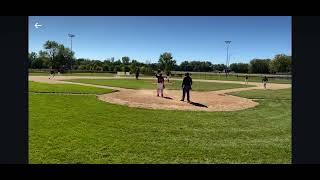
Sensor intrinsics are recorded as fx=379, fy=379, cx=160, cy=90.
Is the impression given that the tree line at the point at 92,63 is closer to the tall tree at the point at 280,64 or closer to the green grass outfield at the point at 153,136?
the tall tree at the point at 280,64

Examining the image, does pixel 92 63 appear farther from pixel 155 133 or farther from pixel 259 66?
pixel 155 133

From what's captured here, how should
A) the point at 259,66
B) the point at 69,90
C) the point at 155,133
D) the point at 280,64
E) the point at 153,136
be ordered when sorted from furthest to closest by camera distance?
the point at 259,66 < the point at 280,64 < the point at 69,90 < the point at 155,133 < the point at 153,136

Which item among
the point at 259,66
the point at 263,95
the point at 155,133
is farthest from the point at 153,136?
the point at 259,66

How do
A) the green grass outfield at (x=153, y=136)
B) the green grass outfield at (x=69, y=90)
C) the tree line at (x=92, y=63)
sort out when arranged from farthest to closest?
the tree line at (x=92, y=63)
the green grass outfield at (x=69, y=90)
the green grass outfield at (x=153, y=136)

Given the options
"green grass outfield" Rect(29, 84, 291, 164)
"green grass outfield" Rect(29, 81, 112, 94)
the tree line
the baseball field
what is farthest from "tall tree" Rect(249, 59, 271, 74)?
"green grass outfield" Rect(29, 84, 291, 164)

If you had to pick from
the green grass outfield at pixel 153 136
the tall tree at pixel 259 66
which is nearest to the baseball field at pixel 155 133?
the green grass outfield at pixel 153 136

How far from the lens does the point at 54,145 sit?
8.59 meters

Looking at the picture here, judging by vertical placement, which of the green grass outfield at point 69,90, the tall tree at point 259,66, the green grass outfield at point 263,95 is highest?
the tall tree at point 259,66

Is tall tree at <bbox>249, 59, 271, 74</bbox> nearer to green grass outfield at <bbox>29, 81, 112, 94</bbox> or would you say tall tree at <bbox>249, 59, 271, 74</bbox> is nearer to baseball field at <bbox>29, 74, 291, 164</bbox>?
green grass outfield at <bbox>29, 81, 112, 94</bbox>

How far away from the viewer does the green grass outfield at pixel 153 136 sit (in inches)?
311

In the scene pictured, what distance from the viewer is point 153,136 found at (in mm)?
9883

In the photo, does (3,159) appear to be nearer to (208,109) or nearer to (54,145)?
(54,145)

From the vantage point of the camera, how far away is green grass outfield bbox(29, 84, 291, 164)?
7887 mm
